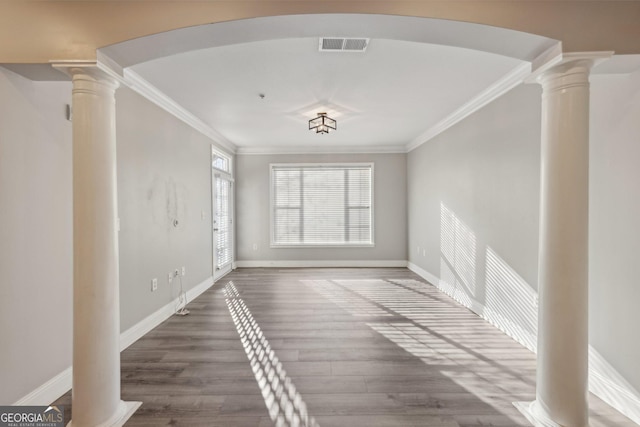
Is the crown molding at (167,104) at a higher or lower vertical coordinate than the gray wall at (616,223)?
higher

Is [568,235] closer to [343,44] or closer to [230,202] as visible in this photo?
[343,44]

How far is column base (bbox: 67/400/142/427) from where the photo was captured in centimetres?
183

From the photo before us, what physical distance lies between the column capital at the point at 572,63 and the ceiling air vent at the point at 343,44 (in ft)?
4.10

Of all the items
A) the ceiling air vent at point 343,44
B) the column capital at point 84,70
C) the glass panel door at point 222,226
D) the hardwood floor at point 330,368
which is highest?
the ceiling air vent at point 343,44

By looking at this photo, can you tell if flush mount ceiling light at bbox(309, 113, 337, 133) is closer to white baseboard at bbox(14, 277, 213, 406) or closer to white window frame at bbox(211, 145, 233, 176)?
white window frame at bbox(211, 145, 233, 176)

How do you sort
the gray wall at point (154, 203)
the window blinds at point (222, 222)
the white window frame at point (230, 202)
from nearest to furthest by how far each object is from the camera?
the gray wall at point (154, 203) < the white window frame at point (230, 202) < the window blinds at point (222, 222)

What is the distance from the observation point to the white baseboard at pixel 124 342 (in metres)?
1.99

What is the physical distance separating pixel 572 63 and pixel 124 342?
159 inches

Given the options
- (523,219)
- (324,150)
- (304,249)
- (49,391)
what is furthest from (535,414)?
(324,150)

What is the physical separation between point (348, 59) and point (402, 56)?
0.47 metres

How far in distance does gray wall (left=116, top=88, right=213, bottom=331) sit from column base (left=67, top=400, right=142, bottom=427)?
41.5 inches

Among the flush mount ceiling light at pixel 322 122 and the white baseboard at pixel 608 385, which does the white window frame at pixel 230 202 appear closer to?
the flush mount ceiling light at pixel 322 122

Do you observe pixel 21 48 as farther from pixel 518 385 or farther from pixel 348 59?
pixel 518 385

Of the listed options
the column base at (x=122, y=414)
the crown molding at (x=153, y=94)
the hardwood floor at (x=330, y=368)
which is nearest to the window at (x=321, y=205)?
the crown molding at (x=153, y=94)
